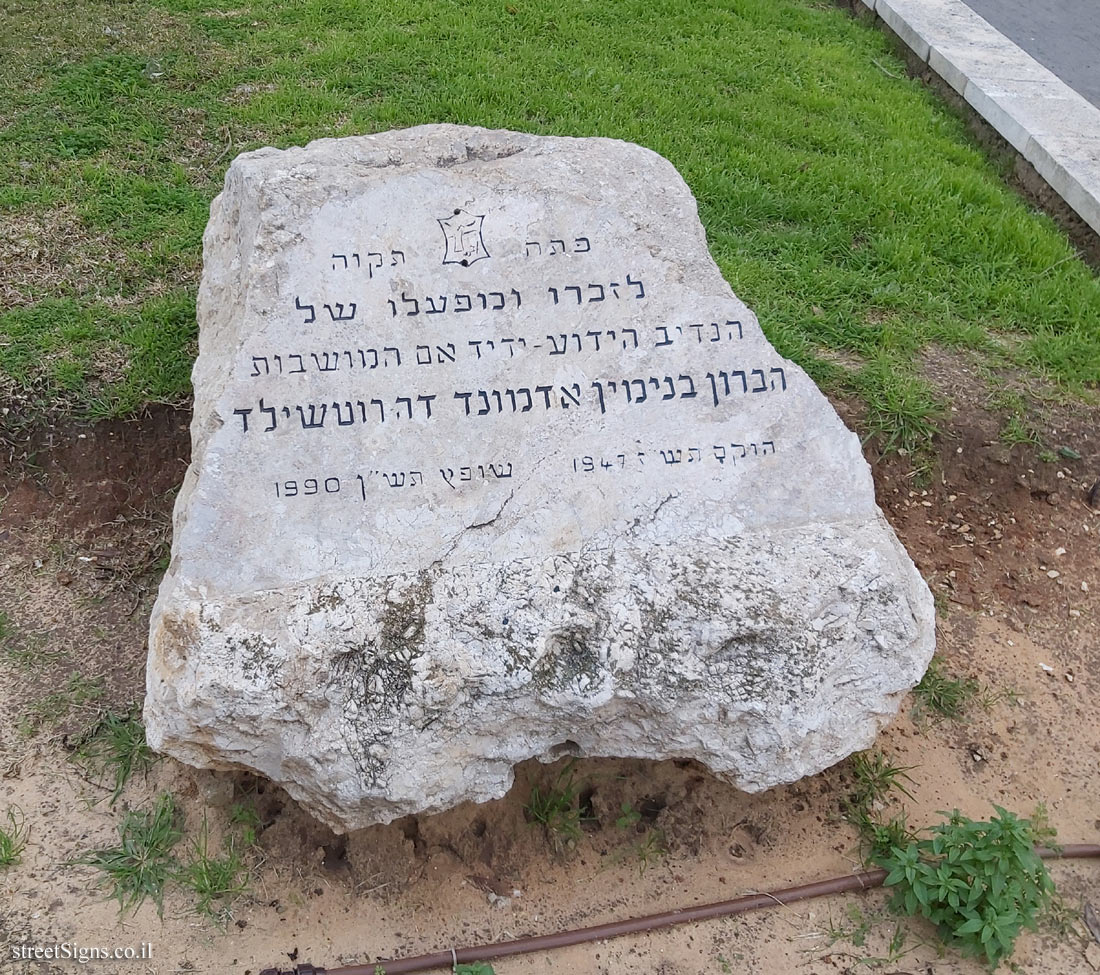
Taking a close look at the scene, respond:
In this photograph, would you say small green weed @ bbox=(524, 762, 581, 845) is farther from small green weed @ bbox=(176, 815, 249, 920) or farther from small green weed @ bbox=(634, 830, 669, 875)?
small green weed @ bbox=(176, 815, 249, 920)

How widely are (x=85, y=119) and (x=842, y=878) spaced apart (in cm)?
461

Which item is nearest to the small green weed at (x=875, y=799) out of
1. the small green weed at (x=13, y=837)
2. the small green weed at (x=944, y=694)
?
the small green weed at (x=944, y=694)

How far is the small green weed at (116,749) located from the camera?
268cm

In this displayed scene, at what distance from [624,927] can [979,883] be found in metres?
0.83

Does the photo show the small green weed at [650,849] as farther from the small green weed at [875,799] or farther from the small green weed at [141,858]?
the small green weed at [141,858]

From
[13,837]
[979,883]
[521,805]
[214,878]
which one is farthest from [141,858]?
[979,883]

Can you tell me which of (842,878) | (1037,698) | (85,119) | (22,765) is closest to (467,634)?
(842,878)

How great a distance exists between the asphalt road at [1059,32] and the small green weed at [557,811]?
5.43m

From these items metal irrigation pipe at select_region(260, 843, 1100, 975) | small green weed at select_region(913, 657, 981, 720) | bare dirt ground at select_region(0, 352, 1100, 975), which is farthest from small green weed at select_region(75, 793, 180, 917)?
small green weed at select_region(913, 657, 981, 720)

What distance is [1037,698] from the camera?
10.1 feet

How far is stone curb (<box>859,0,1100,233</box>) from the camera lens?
16.2ft

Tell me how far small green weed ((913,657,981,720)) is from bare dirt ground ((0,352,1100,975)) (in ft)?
0.12

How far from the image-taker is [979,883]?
235cm

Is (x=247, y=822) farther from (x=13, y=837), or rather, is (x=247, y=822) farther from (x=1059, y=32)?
(x=1059, y=32)
